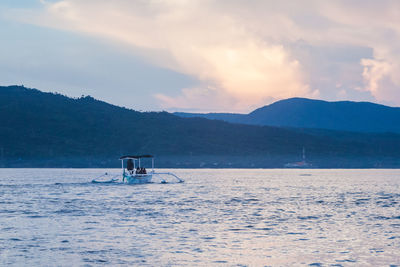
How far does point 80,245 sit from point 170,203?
2518cm

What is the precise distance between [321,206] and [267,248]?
990 inches

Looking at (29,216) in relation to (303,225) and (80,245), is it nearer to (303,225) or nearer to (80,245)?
(80,245)

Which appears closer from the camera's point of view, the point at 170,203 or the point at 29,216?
the point at 29,216

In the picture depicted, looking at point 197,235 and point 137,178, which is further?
point 137,178

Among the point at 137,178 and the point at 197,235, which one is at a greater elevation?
the point at 137,178

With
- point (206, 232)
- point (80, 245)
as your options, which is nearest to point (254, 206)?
point (206, 232)

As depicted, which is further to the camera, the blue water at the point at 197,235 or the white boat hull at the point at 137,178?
the white boat hull at the point at 137,178

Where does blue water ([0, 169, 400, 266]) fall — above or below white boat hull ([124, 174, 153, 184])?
below

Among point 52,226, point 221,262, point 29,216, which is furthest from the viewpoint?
point 29,216

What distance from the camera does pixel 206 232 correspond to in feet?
104

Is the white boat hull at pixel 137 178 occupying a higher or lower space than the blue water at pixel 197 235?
higher

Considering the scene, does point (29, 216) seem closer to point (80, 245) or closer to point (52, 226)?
point (52, 226)

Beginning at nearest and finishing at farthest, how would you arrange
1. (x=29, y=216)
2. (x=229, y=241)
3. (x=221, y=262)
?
(x=221, y=262), (x=229, y=241), (x=29, y=216)

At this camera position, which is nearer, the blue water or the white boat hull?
the blue water
